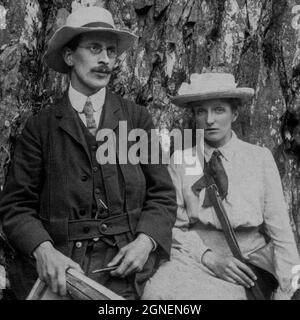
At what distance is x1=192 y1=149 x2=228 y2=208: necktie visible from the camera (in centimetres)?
339

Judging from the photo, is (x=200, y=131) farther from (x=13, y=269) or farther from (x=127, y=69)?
(x=13, y=269)

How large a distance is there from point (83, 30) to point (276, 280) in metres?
1.54

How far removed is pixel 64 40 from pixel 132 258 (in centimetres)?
109

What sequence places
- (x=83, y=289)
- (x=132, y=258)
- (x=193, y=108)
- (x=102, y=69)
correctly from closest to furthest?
(x=83, y=289) → (x=132, y=258) → (x=102, y=69) → (x=193, y=108)

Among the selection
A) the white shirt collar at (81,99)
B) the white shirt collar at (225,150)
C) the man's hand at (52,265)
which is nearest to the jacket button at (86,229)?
the man's hand at (52,265)

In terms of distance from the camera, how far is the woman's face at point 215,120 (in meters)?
3.38

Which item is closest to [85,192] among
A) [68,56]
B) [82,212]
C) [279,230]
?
[82,212]

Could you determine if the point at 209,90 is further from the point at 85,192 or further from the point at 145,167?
the point at 85,192

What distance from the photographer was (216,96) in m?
3.38

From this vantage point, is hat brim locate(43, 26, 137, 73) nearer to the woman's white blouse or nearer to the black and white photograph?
the black and white photograph

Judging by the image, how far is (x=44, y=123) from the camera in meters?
3.26

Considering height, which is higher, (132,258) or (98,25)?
(98,25)

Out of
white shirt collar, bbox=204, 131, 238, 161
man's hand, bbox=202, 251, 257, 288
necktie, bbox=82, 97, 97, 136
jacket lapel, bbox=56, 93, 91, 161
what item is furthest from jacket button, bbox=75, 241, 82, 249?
white shirt collar, bbox=204, 131, 238, 161

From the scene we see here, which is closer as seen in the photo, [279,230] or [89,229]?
[89,229]
